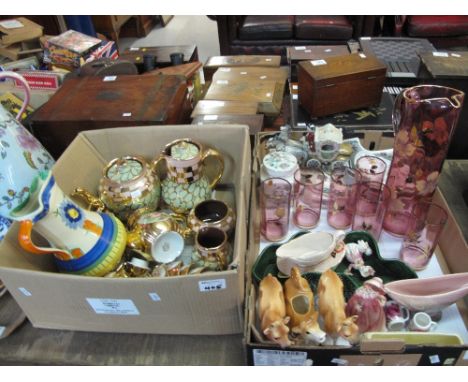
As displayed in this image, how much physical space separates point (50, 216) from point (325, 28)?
223cm

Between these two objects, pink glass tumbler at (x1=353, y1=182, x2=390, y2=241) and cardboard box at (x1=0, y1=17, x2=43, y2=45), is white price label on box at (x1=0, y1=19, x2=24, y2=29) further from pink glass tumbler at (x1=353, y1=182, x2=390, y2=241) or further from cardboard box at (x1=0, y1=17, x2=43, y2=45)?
pink glass tumbler at (x1=353, y1=182, x2=390, y2=241)

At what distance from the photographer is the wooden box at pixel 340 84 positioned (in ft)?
4.01

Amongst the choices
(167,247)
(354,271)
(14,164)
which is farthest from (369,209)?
(14,164)

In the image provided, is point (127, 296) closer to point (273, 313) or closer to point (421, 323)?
point (273, 313)

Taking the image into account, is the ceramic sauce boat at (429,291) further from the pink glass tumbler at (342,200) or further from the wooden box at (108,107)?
the wooden box at (108,107)

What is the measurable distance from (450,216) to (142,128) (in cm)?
→ 77

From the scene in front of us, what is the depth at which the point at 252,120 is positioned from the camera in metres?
1.17

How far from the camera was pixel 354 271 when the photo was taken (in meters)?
0.80

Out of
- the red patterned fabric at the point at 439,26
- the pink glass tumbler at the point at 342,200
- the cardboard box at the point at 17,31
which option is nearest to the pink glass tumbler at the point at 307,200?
the pink glass tumbler at the point at 342,200

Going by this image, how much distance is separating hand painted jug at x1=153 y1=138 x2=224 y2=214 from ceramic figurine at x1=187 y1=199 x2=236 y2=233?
5 centimetres

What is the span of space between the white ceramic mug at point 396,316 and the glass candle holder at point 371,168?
0.32 metres

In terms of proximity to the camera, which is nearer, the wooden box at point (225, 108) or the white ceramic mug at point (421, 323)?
the white ceramic mug at point (421, 323)

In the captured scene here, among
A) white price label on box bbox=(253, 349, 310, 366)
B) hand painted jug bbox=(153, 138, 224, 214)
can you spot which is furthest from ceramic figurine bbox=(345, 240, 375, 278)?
hand painted jug bbox=(153, 138, 224, 214)

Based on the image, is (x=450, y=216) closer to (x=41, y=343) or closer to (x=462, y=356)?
(x=462, y=356)
